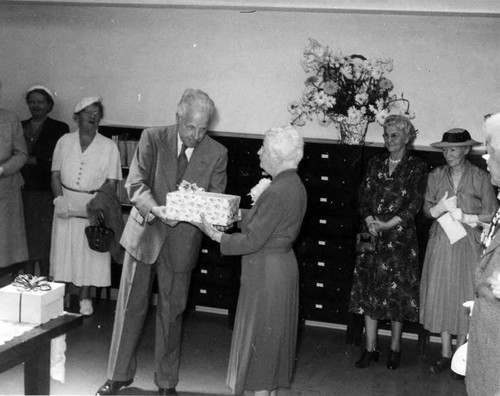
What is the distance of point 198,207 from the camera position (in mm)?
4758

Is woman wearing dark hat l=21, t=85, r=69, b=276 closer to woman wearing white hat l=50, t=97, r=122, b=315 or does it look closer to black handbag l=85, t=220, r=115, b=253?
woman wearing white hat l=50, t=97, r=122, b=315

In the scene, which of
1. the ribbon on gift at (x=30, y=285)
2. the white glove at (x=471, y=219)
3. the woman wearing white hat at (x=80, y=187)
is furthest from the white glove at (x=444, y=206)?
the ribbon on gift at (x=30, y=285)

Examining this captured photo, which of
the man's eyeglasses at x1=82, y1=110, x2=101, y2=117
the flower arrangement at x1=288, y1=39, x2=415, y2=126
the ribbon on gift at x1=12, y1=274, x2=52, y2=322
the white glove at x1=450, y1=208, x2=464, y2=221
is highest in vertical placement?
the flower arrangement at x1=288, y1=39, x2=415, y2=126

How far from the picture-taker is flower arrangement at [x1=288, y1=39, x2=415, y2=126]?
22.1 feet

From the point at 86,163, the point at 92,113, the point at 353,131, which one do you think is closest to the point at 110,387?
the point at 86,163

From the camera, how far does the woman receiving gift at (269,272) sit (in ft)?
14.5

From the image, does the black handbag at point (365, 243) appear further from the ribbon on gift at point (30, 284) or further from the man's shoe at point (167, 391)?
the ribbon on gift at point (30, 284)

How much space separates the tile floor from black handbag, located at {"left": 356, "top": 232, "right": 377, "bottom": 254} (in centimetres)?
87

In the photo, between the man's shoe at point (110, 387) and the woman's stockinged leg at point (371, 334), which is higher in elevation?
the woman's stockinged leg at point (371, 334)

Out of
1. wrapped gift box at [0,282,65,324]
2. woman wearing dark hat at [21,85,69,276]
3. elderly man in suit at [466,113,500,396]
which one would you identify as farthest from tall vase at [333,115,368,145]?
wrapped gift box at [0,282,65,324]

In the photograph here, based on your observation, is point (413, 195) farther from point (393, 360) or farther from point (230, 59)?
point (230, 59)

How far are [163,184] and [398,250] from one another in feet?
6.64

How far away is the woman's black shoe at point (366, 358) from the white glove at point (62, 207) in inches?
106

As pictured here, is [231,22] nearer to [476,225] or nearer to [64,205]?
[64,205]
